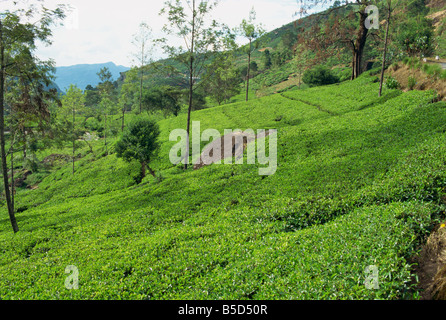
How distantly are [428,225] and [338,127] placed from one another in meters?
14.3

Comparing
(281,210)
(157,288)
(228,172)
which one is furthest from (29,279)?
(228,172)

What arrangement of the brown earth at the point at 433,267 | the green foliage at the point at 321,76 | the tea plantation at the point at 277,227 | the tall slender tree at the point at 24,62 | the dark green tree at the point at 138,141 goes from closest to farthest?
1. the brown earth at the point at 433,267
2. the tea plantation at the point at 277,227
3. the tall slender tree at the point at 24,62
4. the dark green tree at the point at 138,141
5. the green foliage at the point at 321,76

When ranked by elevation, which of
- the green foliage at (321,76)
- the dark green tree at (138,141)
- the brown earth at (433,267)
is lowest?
the brown earth at (433,267)

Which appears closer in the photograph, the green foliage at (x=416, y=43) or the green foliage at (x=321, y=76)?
the green foliage at (x=416, y=43)

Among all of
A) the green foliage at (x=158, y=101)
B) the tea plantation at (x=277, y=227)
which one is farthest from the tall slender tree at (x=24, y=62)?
the green foliage at (x=158, y=101)

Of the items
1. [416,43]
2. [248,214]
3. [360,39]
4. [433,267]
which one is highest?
[360,39]

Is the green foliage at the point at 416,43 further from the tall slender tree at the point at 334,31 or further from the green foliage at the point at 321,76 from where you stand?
the green foliage at the point at 321,76

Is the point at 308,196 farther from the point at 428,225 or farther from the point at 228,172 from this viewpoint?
the point at 228,172

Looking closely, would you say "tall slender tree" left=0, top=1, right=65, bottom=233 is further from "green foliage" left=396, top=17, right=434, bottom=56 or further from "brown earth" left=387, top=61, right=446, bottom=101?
"green foliage" left=396, top=17, right=434, bottom=56

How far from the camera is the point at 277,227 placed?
35.9ft

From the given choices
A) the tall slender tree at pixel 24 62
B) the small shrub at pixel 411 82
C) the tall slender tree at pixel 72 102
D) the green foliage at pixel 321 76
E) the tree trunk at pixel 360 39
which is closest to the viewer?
the tall slender tree at pixel 24 62

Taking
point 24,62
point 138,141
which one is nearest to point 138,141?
point 138,141

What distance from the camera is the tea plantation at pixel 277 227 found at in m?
7.31

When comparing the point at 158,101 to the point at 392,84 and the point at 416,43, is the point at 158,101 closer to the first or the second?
the point at 392,84
